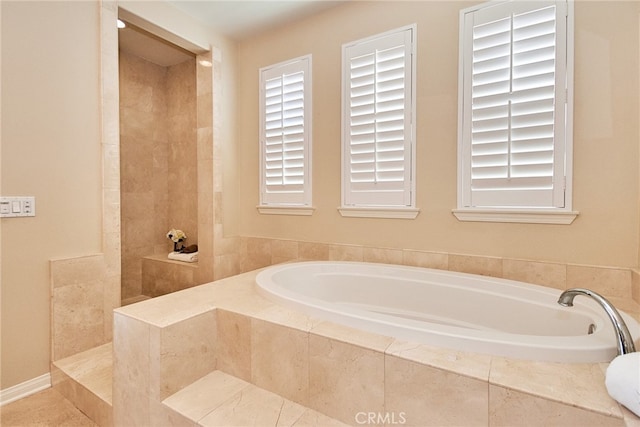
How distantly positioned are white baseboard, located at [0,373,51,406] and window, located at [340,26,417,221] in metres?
2.19

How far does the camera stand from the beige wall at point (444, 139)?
168 centimetres

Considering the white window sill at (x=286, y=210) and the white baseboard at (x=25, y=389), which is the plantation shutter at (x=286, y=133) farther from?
the white baseboard at (x=25, y=389)

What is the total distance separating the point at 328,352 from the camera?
1214mm

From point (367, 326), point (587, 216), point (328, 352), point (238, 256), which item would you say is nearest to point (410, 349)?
point (367, 326)

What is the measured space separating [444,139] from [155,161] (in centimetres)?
335

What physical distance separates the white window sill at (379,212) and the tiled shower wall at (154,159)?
2.15 meters

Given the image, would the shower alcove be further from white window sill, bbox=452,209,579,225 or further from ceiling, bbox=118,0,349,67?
white window sill, bbox=452,209,579,225

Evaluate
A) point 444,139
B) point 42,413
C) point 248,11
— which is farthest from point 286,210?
point 42,413

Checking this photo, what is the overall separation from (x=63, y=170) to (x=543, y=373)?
2565mm

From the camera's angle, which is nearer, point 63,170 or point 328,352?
point 328,352

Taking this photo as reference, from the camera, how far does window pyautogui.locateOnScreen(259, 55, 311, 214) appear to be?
9.05ft

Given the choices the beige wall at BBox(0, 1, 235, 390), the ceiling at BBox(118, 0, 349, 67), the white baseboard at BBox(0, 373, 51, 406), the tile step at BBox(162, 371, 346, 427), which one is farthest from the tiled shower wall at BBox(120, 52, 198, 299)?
the tile step at BBox(162, 371, 346, 427)

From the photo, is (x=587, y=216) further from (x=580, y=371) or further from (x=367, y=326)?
(x=367, y=326)

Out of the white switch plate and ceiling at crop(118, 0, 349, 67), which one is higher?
ceiling at crop(118, 0, 349, 67)
